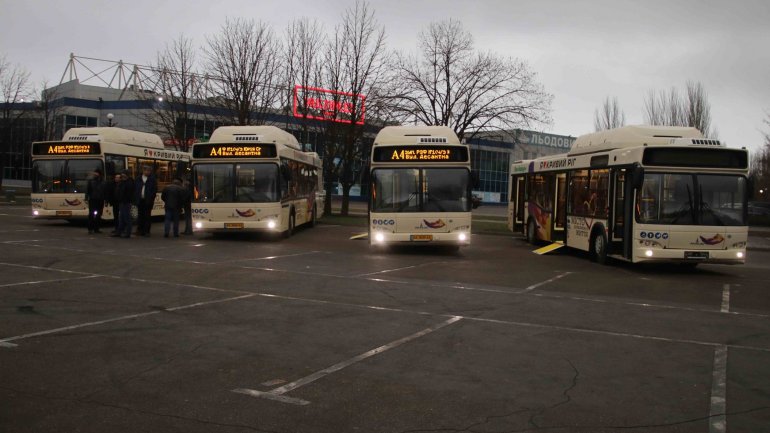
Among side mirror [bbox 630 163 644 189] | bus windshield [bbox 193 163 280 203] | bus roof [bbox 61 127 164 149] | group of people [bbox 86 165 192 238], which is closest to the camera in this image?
side mirror [bbox 630 163 644 189]

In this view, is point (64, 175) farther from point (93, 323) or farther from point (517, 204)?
point (93, 323)

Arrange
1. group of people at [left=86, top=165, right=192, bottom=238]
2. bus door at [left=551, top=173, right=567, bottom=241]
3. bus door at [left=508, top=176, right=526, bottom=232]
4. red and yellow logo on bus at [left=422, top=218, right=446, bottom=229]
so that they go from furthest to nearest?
1. bus door at [left=508, top=176, right=526, bottom=232]
2. group of people at [left=86, top=165, right=192, bottom=238]
3. bus door at [left=551, top=173, right=567, bottom=241]
4. red and yellow logo on bus at [left=422, top=218, right=446, bottom=229]

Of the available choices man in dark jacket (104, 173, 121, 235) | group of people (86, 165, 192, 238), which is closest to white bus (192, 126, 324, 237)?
group of people (86, 165, 192, 238)

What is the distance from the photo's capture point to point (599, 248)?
17.1 m

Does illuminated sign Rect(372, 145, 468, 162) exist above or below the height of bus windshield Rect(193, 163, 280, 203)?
above

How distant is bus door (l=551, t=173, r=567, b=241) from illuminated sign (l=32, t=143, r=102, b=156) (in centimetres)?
1548

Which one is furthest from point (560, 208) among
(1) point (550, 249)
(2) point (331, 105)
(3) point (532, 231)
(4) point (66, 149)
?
(2) point (331, 105)

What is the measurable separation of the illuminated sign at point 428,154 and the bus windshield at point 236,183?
4.43 meters

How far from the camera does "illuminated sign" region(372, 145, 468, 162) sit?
17.9 meters


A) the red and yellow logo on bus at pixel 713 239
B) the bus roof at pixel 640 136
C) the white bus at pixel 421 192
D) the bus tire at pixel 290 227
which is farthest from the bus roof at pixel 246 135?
the red and yellow logo on bus at pixel 713 239

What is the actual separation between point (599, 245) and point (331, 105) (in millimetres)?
20547

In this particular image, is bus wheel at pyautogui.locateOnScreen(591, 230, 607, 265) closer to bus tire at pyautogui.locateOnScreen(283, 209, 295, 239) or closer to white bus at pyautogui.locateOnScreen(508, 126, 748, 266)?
white bus at pyautogui.locateOnScreen(508, 126, 748, 266)

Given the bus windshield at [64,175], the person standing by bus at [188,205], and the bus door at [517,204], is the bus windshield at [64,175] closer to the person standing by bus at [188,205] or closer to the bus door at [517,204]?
the person standing by bus at [188,205]

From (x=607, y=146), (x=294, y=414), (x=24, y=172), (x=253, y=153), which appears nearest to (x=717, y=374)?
(x=294, y=414)
